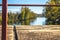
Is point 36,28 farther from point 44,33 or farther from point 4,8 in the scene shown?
point 4,8

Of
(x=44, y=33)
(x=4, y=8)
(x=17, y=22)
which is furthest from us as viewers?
(x=17, y=22)

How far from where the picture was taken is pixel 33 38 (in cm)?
234

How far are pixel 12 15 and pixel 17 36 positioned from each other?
55 cm

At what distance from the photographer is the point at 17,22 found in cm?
276

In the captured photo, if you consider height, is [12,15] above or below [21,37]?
above

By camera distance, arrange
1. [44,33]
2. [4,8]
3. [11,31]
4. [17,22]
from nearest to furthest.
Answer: [4,8], [11,31], [44,33], [17,22]

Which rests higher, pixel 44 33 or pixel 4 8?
pixel 4 8

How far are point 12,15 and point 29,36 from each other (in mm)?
565

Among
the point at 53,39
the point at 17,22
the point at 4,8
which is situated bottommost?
the point at 53,39

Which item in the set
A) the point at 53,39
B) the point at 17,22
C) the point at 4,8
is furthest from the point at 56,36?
the point at 4,8

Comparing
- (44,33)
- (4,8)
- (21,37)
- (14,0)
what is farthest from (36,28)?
(4,8)

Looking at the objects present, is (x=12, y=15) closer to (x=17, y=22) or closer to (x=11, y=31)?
(x=17, y=22)

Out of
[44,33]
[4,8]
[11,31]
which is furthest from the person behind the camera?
[44,33]

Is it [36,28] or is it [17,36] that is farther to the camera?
[36,28]
